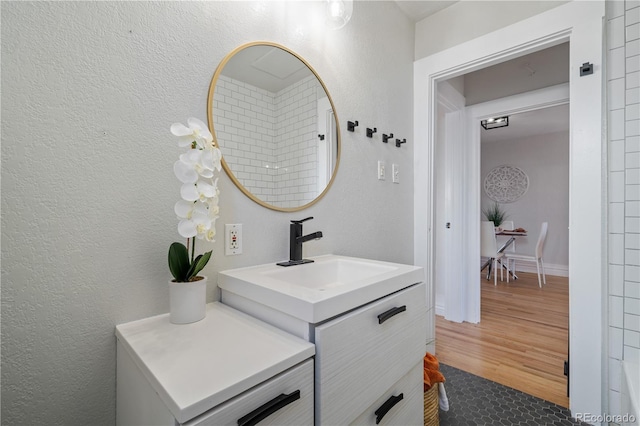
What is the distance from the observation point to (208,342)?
2.31 feet

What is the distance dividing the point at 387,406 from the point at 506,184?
19.4 feet

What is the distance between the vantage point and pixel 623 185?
1453mm

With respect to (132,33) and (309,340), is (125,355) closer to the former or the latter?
(309,340)

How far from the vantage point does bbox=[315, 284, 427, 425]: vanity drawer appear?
70 cm

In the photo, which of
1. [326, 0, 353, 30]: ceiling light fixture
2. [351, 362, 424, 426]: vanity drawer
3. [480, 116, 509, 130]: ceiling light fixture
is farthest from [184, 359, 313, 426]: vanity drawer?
[480, 116, 509, 130]: ceiling light fixture

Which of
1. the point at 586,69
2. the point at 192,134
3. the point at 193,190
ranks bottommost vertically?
the point at 193,190

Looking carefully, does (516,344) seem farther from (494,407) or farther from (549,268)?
(549,268)

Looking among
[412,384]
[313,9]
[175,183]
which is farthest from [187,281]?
[313,9]

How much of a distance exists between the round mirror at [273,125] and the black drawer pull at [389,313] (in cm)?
63

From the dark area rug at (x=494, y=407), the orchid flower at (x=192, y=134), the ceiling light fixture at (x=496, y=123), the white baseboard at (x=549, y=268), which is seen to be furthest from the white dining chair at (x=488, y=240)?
the orchid flower at (x=192, y=134)

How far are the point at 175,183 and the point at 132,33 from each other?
462mm

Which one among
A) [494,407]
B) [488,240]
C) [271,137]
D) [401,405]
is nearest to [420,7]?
[271,137]

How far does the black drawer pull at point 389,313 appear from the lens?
863mm

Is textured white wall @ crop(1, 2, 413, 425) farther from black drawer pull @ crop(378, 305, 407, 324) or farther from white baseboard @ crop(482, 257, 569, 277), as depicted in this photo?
white baseboard @ crop(482, 257, 569, 277)
